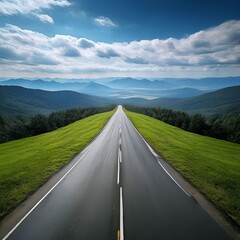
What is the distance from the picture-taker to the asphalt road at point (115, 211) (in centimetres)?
934

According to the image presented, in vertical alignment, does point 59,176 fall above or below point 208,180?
below

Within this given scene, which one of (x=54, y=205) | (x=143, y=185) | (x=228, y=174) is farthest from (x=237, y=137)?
(x=54, y=205)

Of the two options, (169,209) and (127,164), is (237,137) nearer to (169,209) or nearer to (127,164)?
(127,164)

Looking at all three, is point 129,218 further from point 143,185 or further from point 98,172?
point 98,172

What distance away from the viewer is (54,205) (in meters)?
12.1

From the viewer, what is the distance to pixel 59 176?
17047 mm

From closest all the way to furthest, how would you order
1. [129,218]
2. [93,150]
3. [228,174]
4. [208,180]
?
[129,218] → [208,180] → [228,174] → [93,150]

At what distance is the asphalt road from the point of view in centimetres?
934

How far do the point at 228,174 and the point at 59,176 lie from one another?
15493mm

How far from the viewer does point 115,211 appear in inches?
438

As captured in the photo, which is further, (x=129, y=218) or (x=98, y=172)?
(x=98, y=172)

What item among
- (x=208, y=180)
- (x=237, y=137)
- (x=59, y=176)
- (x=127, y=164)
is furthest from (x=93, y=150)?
(x=237, y=137)

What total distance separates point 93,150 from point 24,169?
30.5ft

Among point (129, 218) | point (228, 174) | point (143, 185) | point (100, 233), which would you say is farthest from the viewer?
point (228, 174)
